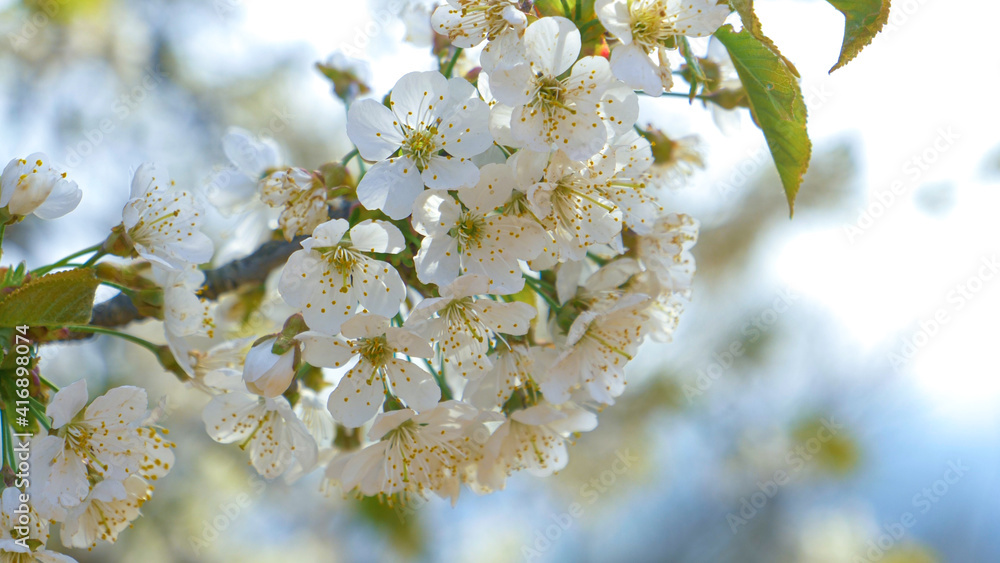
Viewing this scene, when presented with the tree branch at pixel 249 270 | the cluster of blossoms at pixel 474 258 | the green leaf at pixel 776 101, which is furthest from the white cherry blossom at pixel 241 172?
the green leaf at pixel 776 101

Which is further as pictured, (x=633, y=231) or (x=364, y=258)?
(x=633, y=231)

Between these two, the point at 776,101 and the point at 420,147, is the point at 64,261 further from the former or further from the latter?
the point at 776,101

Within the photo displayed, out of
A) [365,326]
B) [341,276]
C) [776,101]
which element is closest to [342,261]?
[341,276]

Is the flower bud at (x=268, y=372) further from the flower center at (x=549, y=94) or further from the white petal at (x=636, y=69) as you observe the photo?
the white petal at (x=636, y=69)

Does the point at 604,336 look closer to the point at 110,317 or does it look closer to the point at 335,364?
→ the point at 335,364

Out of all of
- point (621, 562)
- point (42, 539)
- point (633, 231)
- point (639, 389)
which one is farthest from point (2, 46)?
point (621, 562)

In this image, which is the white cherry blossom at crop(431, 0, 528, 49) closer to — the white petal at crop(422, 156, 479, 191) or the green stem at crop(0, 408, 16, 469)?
the white petal at crop(422, 156, 479, 191)

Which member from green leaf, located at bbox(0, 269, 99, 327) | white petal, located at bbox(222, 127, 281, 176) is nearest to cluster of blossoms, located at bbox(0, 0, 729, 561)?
green leaf, located at bbox(0, 269, 99, 327)
